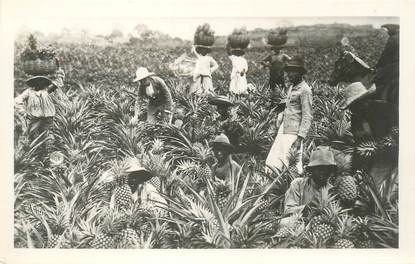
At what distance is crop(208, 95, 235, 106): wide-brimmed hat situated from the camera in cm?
136

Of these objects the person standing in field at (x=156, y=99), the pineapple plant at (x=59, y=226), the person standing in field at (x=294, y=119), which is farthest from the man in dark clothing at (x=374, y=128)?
the pineapple plant at (x=59, y=226)

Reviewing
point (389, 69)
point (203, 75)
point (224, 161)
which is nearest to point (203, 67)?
point (203, 75)

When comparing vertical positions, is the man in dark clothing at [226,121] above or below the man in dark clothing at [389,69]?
below

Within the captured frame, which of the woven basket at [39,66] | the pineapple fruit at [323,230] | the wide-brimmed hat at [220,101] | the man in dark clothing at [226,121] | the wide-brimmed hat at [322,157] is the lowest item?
the pineapple fruit at [323,230]

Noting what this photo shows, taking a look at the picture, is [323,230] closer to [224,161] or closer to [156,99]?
[224,161]

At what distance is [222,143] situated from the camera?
1.35m

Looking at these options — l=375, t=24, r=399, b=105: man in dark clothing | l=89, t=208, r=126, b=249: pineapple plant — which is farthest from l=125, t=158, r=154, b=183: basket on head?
l=375, t=24, r=399, b=105: man in dark clothing

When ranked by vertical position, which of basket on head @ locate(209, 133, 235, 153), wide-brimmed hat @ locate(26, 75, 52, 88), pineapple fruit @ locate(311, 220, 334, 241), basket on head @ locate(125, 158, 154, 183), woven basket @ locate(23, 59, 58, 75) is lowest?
pineapple fruit @ locate(311, 220, 334, 241)

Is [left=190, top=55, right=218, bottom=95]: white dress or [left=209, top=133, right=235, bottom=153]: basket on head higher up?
[left=190, top=55, right=218, bottom=95]: white dress

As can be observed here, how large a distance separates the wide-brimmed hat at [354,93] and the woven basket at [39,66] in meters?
0.79

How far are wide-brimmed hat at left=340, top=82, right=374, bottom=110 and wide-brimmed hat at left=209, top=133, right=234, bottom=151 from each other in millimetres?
320

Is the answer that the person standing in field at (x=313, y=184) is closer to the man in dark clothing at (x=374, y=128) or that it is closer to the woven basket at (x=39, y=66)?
the man in dark clothing at (x=374, y=128)

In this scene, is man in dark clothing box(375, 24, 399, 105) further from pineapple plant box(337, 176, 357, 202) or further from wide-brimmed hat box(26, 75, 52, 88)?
wide-brimmed hat box(26, 75, 52, 88)

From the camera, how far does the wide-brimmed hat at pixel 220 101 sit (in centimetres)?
136
